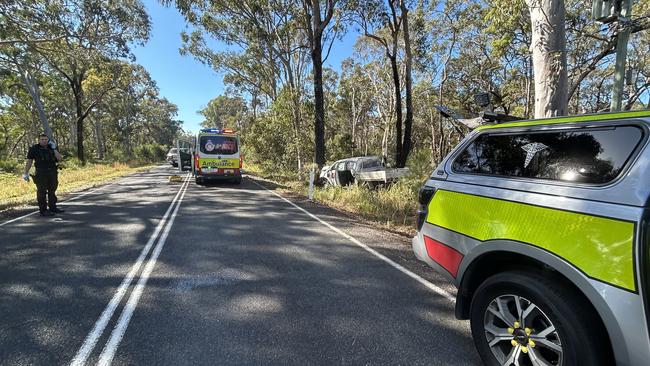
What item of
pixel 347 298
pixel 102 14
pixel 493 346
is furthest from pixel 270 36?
pixel 493 346

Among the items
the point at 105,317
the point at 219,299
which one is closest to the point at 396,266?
the point at 219,299

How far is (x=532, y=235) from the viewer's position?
224 cm

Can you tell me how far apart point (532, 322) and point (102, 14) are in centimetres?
2210

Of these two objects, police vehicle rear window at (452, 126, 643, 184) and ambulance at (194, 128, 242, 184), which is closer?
police vehicle rear window at (452, 126, 643, 184)

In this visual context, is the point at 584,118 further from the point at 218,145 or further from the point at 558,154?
the point at 218,145

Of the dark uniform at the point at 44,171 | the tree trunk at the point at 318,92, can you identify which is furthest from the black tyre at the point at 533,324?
the tree trunk at the point at 318,92

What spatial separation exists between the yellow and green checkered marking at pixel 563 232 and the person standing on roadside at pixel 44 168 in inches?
379

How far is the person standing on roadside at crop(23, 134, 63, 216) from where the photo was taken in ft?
27.4

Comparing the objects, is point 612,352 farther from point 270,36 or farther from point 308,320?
point 270,36

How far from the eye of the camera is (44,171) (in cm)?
844

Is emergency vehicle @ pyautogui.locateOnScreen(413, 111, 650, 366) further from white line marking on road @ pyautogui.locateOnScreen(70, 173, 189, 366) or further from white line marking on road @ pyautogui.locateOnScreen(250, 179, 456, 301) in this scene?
white line marking on road @ pyautogui.locateOnScreen(70, 173, 189, 366)

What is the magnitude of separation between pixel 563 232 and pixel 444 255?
1151mm

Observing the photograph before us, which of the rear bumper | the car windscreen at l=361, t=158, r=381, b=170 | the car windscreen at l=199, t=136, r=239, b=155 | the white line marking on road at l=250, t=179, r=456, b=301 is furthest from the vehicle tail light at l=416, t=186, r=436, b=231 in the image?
the car windscreen at l=199, t=136, r=239, b=155

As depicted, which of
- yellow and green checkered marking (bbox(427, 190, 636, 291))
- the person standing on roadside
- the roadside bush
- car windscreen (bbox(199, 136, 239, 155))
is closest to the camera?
yellow and green checkered marking (bbox(427, 190, 636, 291))
